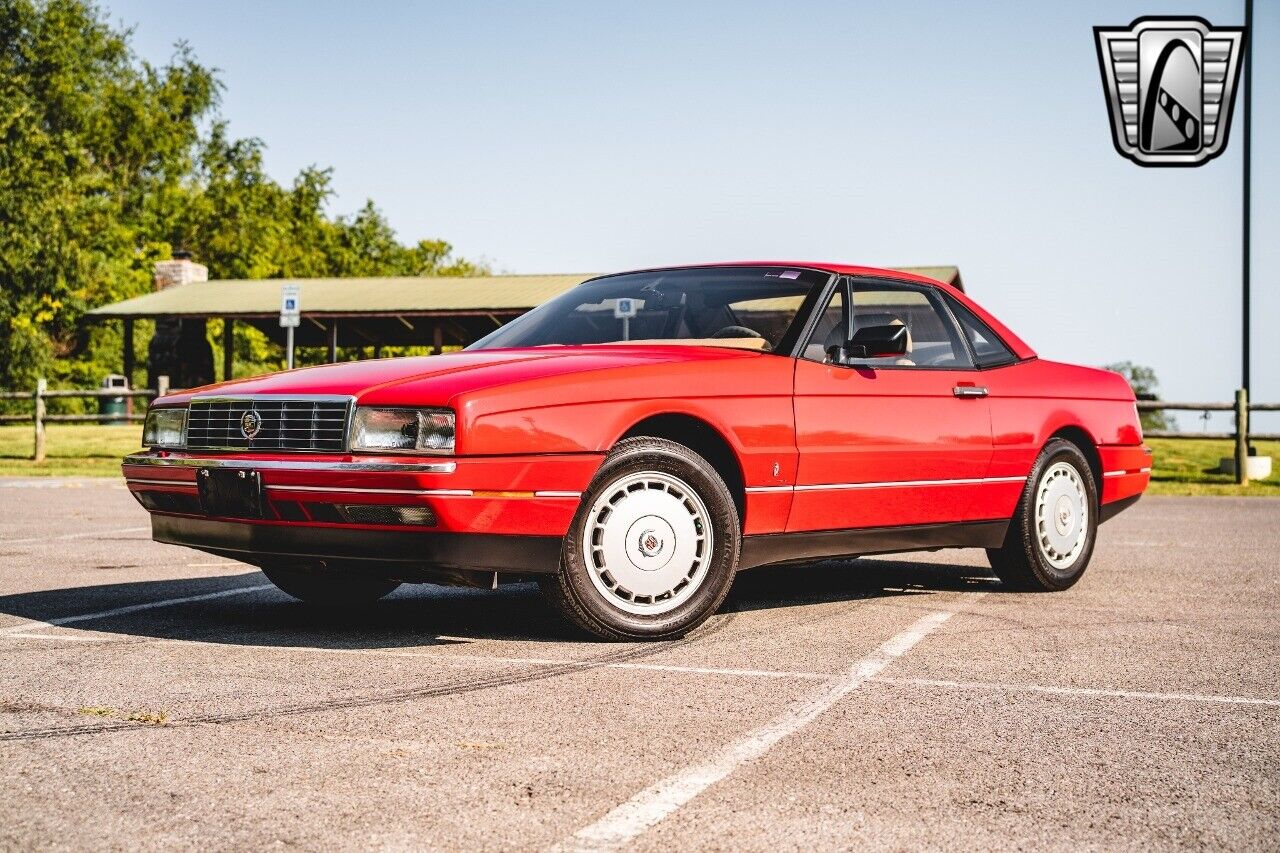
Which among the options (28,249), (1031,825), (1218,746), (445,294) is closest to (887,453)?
(1218,746)

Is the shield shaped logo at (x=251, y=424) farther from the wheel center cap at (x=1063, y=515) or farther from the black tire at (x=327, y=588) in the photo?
the wheel center cap at (x=1063, y=515)

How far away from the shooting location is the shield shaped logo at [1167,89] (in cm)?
1658

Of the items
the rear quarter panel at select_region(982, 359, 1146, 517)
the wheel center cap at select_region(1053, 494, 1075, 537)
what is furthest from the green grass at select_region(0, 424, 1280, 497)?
the wheel center cap at select_region(1053, 494, 1075, 537)

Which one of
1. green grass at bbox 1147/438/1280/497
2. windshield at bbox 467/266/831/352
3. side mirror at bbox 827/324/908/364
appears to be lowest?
green grass at bbox 1147/438/1280/497

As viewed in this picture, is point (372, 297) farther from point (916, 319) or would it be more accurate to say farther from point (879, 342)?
point (879, 342)

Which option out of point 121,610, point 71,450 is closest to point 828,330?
point 121,610

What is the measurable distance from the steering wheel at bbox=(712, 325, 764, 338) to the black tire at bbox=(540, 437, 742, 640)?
2.79 ft

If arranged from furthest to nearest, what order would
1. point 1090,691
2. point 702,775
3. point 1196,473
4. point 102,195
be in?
point 102,195 → point 1196,473 → point 1090,691 → point 702,775

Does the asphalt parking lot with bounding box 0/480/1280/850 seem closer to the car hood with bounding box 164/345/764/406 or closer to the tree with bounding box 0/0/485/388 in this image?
the car hood with bounding box 164/345/764/406

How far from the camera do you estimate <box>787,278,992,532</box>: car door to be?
6.00m

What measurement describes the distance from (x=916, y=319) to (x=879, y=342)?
1.09 metres

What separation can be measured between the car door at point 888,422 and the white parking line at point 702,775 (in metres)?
1.08

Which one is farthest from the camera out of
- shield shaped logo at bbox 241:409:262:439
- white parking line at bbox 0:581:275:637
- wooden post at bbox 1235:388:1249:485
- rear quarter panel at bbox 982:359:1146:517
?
wooden post at bbox 1235:388:1249:485

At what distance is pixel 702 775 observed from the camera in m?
3.47
